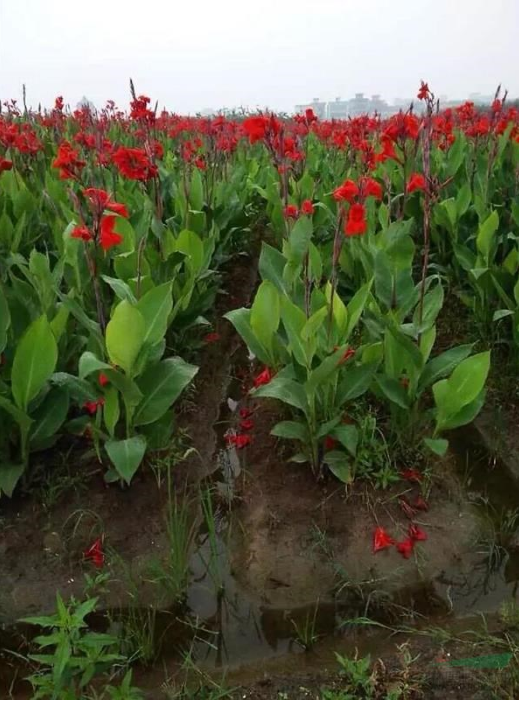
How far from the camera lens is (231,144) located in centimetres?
522

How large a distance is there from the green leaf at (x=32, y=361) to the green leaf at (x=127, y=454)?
1.08ft

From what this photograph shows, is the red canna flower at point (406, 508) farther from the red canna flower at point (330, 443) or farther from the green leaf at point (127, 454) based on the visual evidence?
the green leaf at point (127, 454)

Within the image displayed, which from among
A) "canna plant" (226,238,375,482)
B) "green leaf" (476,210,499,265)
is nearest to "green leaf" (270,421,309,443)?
"canna plant" (226,238,375,482)

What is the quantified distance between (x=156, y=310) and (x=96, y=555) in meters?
0.87

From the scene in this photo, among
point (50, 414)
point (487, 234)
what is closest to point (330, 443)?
point (50, 414)

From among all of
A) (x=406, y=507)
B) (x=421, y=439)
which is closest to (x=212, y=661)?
(x=406, y=507)

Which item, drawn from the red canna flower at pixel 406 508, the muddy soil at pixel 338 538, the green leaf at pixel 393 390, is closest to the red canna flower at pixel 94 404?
the muddy soil at pixel 338 538

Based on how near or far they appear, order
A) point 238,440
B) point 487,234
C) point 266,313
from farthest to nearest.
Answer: point 487,234
point 238,440
point 266,313

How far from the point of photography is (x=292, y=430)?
7.55ft

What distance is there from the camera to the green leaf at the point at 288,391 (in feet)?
7.32

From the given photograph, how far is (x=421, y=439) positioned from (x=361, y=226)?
104 cm

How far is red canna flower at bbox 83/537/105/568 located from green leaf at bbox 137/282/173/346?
2.36 ft

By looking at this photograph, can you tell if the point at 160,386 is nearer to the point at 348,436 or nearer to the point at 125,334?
the point at 125,334

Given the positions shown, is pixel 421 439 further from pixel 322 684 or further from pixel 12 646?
pixel 12 646
